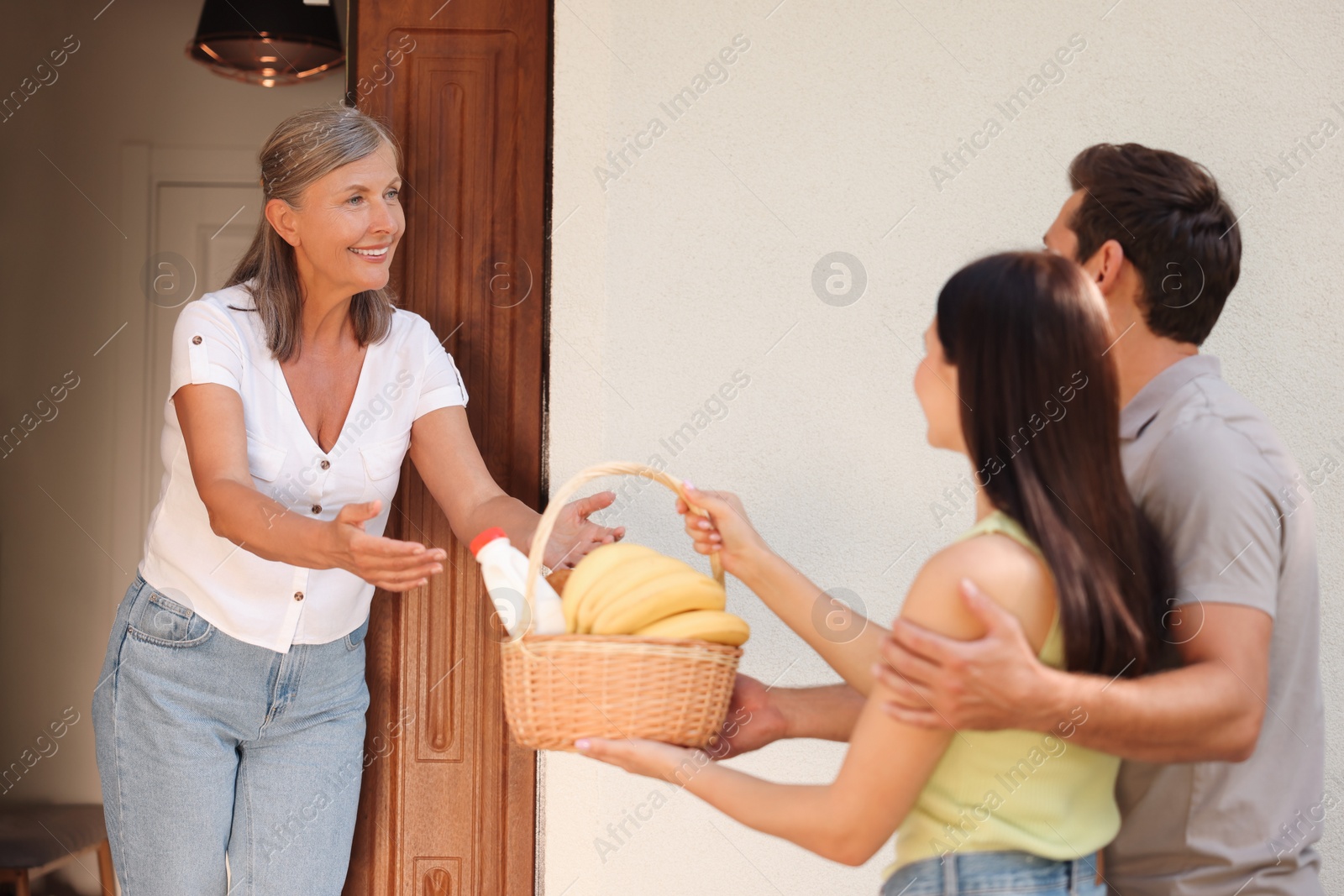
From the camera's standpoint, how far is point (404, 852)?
7.57ft

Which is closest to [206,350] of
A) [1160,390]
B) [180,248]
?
[1160,390]

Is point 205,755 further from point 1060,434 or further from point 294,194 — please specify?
point 1060,434

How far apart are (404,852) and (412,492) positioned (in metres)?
0.75

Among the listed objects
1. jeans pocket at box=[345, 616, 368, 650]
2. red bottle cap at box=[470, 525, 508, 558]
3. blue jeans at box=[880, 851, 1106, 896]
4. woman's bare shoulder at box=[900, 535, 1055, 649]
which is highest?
woman's bare shoulder at box=[900, 535, 1055, 649]

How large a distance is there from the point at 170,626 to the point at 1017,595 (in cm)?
141

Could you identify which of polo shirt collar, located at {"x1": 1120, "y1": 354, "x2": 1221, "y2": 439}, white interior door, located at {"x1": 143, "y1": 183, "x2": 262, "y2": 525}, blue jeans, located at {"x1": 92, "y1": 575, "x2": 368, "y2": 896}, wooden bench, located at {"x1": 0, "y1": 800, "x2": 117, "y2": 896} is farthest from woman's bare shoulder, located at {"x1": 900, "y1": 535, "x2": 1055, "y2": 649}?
white interior door, located at {"x1": 143, "y1": 183, "x2": 262, "y2": 525}

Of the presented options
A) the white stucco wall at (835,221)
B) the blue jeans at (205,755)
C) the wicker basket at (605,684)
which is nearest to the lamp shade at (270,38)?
the white stucco wall at (835,221)

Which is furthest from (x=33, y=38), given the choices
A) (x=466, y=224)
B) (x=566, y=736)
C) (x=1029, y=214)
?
(x=566, y=736)

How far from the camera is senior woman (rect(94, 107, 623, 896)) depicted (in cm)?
185

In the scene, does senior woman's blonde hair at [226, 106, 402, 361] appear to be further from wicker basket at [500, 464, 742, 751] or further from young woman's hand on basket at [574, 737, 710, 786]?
young woman's hand on basket at [574, 737, 710, 786]

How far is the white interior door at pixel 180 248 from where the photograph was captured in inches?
162

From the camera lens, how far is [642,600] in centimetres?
135

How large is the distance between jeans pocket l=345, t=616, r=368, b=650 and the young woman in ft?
3.49

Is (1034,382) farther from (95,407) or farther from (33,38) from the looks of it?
(33,38)
